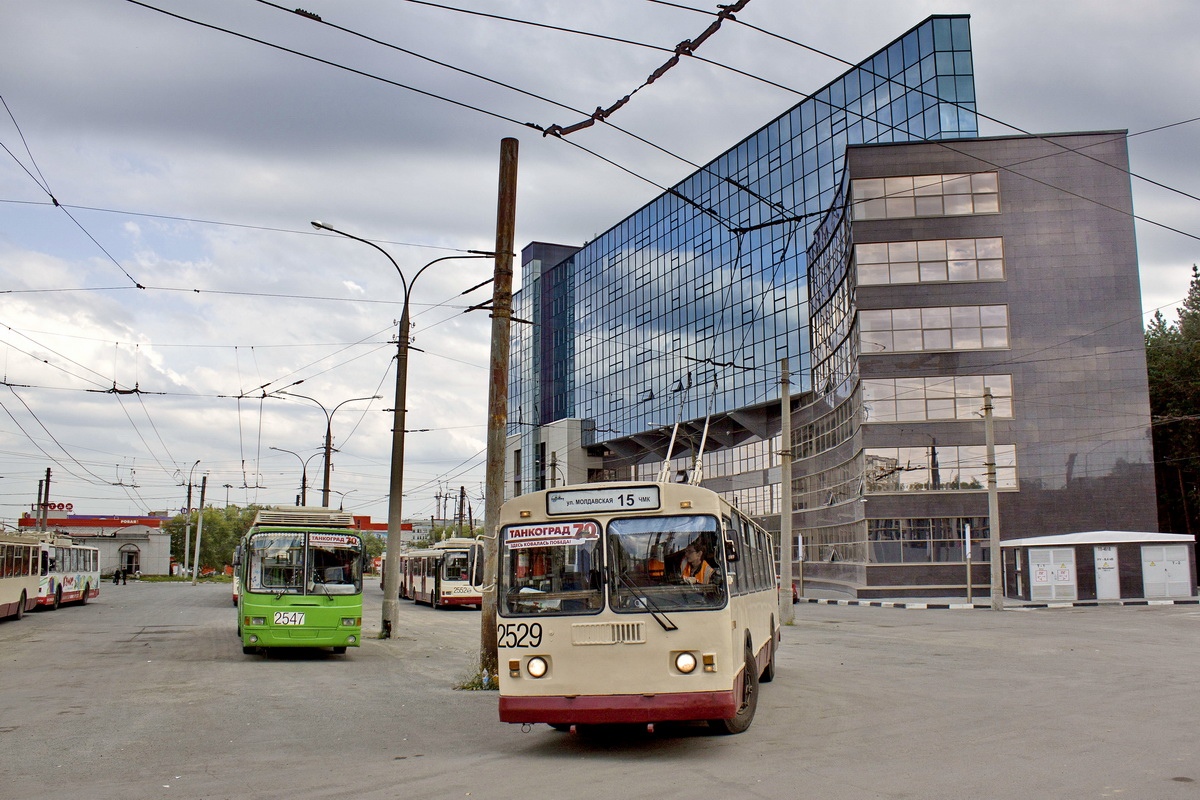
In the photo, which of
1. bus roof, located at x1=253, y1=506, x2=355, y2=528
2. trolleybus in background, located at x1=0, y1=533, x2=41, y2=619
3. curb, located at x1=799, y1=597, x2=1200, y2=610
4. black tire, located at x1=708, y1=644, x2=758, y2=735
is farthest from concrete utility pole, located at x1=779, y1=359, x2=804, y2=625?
trolleybus in background, located at x1=0, y1=533, x2=41, y2=619

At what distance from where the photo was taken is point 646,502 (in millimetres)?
9523

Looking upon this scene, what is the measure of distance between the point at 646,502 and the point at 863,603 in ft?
112

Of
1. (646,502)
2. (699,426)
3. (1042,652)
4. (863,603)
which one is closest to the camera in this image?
(646,502)

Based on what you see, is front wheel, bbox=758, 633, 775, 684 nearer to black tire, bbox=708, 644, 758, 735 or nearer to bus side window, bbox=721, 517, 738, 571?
black tire, bbox=708, 644, 758, 735

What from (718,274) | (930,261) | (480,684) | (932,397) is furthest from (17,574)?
(718,274)

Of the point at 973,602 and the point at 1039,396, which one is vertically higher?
the point at 1039,396

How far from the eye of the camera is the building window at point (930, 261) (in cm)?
4400

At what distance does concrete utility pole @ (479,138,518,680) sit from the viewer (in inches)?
576

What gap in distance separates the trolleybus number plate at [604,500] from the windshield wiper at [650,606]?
0.61 meters

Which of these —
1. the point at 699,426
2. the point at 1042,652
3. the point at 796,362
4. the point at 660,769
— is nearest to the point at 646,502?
the point at 660,769

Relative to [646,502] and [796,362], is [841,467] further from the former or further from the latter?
[646,502]

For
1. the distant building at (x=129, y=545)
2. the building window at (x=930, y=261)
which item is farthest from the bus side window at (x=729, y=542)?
the distant building at (x=129, y=545)

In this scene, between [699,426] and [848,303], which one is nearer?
[848,303]

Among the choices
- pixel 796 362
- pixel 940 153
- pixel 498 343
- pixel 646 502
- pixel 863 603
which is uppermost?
pixel 940 153
